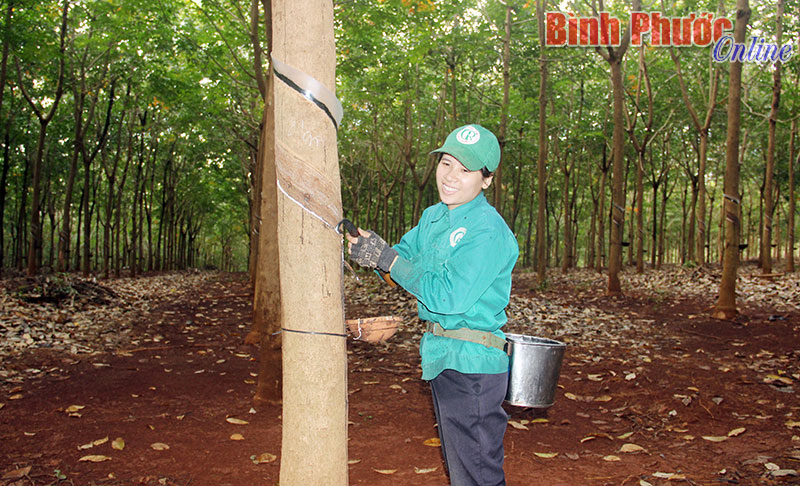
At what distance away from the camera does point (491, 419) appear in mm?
2199

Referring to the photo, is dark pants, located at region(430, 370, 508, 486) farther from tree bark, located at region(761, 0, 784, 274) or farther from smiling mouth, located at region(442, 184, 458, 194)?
tree bark, located at region(761, 0, 784, 274)

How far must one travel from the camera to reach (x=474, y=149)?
87.8 inches

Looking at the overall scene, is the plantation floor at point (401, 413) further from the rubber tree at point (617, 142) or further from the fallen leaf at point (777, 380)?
the rubber tree at point (617, 142)

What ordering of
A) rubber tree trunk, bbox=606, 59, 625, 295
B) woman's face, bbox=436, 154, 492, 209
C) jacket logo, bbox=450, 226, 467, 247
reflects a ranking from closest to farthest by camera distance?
jacket logo, bbox=450, 226, 467, 247
woman's face, bbox=436, 154, 492, 209
rubber tree trunk, bbox=606, 59, 625, 295

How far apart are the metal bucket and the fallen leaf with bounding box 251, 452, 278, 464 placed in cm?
169

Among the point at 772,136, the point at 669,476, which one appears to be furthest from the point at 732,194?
the point at 669,476

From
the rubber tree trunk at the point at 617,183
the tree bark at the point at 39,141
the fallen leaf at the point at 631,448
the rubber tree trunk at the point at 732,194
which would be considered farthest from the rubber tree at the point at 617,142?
the tree bark at the point at 39,141

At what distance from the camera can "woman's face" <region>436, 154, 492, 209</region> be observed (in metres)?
2.29

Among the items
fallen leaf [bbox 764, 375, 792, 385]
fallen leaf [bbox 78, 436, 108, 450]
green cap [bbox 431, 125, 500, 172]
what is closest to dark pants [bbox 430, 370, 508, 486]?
green cap [bbox 431, 125, 500, 172]

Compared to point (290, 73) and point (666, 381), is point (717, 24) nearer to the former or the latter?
point (666, 381)

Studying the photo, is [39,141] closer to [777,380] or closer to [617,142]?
[617,142]

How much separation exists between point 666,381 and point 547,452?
234 centimetres

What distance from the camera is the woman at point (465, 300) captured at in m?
2.07

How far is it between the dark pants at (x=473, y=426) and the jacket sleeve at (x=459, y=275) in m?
0.33
